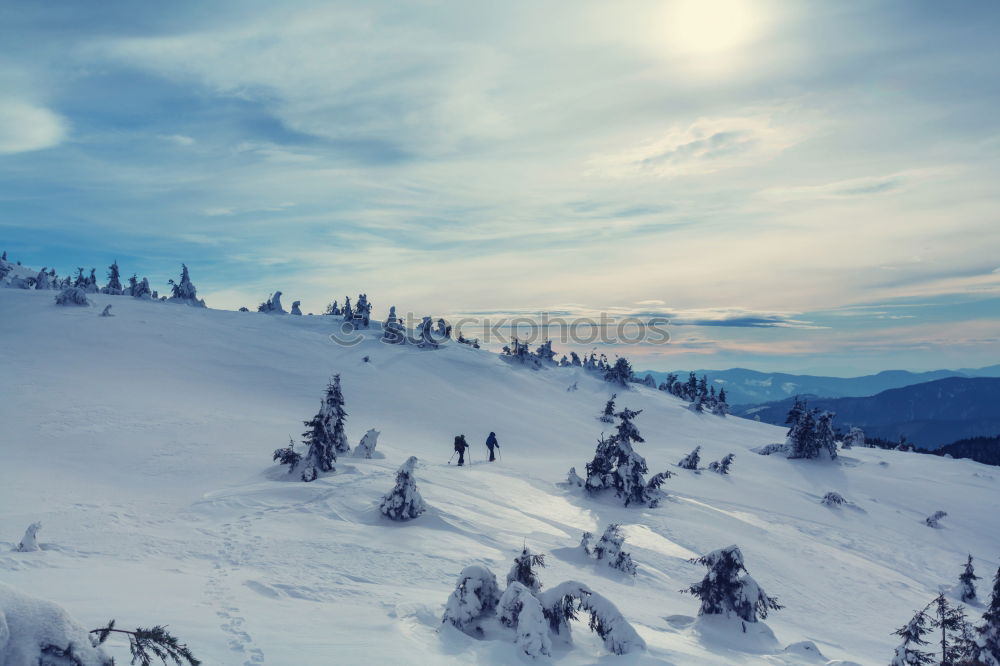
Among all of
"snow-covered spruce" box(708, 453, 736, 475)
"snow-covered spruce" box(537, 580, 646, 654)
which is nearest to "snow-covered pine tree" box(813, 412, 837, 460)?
"snow-covered spruce" box(708, 453, 736, 475)

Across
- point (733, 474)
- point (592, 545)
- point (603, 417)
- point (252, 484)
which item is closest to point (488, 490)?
point (592, 545)

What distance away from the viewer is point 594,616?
9078 millimetres

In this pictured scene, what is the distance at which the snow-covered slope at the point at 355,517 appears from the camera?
894cm

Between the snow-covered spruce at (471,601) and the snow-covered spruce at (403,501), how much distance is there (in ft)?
20.6

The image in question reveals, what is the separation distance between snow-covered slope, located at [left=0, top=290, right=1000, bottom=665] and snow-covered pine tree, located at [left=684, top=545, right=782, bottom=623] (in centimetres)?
54

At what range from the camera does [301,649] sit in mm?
7305

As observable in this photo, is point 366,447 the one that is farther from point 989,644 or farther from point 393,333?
point 393,333

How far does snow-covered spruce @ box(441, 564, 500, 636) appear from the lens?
29.3ft

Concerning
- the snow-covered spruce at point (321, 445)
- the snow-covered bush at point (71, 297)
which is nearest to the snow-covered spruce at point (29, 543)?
the snow-covered spruce at point (321, 445)

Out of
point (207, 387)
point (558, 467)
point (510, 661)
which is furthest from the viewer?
point (207, 387)

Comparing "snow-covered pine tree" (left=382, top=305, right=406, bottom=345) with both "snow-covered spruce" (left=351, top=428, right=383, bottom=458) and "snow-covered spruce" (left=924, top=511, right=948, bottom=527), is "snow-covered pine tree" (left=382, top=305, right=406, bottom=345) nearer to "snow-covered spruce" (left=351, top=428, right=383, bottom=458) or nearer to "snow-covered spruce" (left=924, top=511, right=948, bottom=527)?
"snow-covered spruce" (left=351, top=428, right=383, bottom=458)

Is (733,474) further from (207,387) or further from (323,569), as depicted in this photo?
(207,387)

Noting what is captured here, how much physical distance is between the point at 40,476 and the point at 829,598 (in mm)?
22972

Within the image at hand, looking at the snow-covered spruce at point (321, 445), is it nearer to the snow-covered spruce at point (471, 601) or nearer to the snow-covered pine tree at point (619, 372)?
the snow-covered spruce at point (471, 601)
